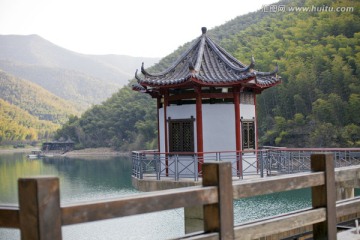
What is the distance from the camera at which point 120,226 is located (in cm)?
1773

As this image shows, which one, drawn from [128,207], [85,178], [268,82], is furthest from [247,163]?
[85,178]

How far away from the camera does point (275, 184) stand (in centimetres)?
304

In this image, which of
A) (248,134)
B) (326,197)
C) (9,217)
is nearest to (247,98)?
(248,134)

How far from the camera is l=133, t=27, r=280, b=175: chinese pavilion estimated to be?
13.0 meters

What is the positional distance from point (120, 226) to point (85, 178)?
20.0 metres

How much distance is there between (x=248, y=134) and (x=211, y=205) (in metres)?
11.1

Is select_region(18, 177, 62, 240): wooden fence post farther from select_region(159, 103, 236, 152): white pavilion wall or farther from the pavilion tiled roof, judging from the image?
select_region(159, 103, 236, 152): white pavilion wall

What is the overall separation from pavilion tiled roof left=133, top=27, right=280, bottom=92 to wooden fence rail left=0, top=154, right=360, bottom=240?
29.3ft

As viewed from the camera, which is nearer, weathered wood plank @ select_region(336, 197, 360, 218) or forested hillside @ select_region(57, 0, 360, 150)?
weathered wood plank @ select_region(336, 197, 360, 218)

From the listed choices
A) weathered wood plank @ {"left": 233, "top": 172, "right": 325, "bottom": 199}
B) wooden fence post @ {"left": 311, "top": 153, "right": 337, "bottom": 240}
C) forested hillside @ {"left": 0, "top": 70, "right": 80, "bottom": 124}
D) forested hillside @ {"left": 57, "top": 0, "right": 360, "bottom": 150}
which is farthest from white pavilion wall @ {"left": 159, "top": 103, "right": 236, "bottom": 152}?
forested hillside @ {"left": 0, "top": 70, "right": 80, "bottom": 124}

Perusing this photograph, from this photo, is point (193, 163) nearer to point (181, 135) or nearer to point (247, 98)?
point (181, 135)

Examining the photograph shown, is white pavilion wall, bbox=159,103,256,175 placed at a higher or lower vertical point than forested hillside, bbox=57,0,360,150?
lower

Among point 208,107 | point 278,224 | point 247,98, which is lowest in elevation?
point 278,224

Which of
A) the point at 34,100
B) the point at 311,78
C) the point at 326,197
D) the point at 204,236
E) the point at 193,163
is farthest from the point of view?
the point at 34,100
